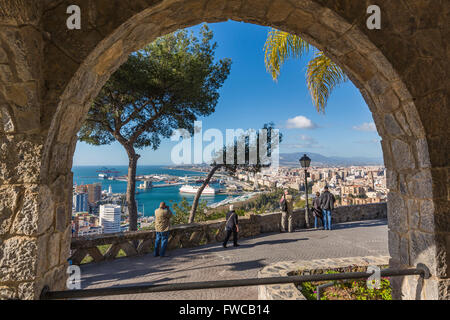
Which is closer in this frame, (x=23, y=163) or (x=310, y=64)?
(x=23, y=163)

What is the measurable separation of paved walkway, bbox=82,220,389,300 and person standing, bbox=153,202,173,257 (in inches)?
9.1

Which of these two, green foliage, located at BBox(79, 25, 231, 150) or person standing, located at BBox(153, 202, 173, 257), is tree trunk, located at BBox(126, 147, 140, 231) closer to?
green foliage, located at BBox(79, 25, 231, 150)

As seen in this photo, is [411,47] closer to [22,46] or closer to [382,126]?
[382,126]

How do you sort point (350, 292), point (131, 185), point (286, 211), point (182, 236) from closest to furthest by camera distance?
1. point (350, 292)
2. point (182, 236)
3. point (286, 211)
4. point (131, 185)

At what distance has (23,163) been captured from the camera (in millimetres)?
1529

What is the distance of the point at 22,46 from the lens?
1.47 meters

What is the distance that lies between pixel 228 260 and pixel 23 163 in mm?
5183

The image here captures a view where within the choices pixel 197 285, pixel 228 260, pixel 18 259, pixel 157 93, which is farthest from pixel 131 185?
pixel 197 285

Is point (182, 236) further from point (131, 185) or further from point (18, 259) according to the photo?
point (18, 259)

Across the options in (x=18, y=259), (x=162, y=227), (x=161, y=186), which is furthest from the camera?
(x=161, y=186)

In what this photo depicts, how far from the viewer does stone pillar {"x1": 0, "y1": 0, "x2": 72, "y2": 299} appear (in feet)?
4.87
